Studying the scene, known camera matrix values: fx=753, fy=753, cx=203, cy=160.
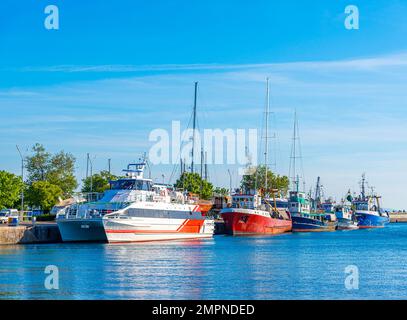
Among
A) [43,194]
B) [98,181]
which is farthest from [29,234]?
[98,181]

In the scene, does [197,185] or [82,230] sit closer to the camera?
[82,230]

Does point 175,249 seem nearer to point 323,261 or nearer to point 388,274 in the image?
point 323,261

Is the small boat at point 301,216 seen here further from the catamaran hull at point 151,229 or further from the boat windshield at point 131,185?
the boat windshield at point 131,185

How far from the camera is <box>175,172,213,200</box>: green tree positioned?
524ft

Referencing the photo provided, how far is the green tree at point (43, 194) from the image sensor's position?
131 metres

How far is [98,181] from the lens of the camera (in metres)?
150

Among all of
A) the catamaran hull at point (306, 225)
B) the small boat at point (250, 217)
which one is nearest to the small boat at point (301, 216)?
the catamaran hull at point (306, 225)

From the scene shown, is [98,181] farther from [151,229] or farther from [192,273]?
[192,273]

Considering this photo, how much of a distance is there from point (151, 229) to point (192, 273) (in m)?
37.2

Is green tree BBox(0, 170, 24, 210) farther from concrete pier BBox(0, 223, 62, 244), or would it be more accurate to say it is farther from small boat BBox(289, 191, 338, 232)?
small boat BBox(289, 191, 338, 232)

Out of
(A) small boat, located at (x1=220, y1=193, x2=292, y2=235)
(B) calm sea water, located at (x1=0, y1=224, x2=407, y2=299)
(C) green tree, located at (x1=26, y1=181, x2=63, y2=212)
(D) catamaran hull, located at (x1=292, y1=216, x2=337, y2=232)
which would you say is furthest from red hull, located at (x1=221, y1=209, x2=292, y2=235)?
(B) calm sea water, located at (x1=0, y1=224, x2=407, y2=299)

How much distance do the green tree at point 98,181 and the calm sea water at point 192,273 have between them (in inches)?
2601

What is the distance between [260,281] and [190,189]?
10866 cm

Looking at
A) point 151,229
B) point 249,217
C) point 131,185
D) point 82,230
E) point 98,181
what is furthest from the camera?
point 98,181
